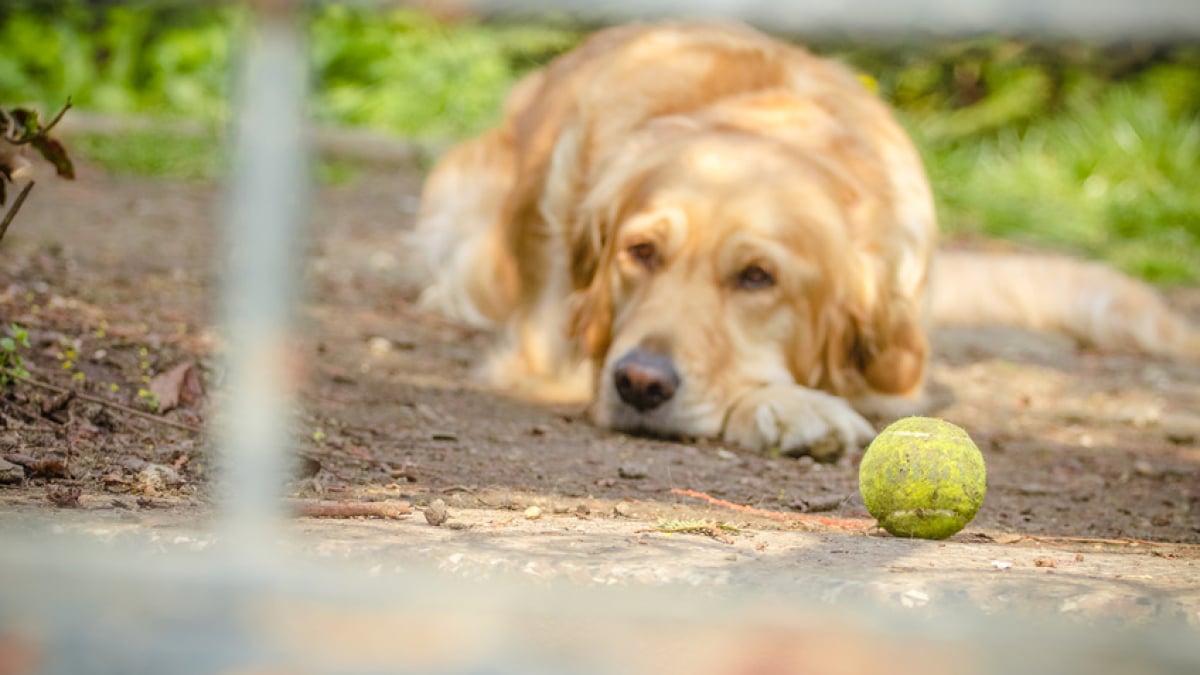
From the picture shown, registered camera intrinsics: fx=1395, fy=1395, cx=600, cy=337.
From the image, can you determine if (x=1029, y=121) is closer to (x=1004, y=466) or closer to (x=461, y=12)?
(x=1004, y=466)

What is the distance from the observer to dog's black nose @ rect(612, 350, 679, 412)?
3.74 meters

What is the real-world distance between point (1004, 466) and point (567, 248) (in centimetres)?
165

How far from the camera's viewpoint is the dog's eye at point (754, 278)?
13.1 ft

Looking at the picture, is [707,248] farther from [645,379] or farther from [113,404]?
[113,404]

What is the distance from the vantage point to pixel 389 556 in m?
1.89

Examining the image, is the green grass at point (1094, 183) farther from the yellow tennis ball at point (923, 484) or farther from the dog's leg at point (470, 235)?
the yellow tennis ball at point (923, 484)

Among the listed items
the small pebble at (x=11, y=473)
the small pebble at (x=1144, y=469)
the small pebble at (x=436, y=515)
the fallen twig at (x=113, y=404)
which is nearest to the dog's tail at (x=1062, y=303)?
the small pebble at (x=1144, y=469)

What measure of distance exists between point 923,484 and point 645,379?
130cm

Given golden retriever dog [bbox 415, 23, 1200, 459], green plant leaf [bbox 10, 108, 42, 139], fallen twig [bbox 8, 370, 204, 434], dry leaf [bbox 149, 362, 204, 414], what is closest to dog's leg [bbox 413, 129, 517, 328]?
golden retriever dog [bbox 415, 23, 1200, 459]

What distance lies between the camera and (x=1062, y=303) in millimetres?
5910

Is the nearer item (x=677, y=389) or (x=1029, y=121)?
(x=677, y=389)

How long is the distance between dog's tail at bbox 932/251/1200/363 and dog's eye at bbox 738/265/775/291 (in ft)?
7.07

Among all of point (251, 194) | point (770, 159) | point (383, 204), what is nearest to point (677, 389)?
point (770, 159)

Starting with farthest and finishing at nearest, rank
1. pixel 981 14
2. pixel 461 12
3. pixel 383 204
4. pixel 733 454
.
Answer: pixel 383 204
pixel 733 454
pixel 461 12
pixel 981 14
